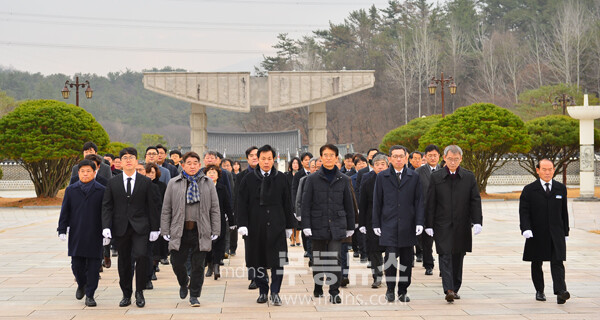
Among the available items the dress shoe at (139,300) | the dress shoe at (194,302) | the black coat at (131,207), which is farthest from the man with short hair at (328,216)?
the dress shoe at (139,300)

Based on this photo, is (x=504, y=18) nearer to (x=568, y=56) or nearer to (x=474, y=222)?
(x=568, y=56)

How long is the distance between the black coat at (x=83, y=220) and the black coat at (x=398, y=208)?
2922 millimetres

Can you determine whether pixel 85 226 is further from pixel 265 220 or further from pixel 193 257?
pixel 265 220

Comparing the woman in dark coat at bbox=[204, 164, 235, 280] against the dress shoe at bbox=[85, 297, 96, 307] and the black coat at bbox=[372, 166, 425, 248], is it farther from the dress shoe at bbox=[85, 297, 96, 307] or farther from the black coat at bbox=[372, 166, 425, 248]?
the black coat at bbox=[372, 166, 425, 248]

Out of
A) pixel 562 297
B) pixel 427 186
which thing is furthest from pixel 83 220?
pixel 562 297

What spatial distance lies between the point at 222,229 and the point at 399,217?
9.69 feet

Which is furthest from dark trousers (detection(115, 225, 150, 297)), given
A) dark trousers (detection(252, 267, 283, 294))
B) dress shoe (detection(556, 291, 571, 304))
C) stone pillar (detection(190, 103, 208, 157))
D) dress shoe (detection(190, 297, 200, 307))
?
stone pillar (detection(190, 103, 208, 157))

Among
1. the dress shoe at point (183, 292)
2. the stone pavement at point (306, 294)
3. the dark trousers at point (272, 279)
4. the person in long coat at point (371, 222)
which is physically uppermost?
the person in long coat at point (371, 222)

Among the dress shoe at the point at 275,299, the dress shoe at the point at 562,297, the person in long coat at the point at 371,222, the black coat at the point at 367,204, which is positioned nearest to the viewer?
the dress shoe at the point at 562,297

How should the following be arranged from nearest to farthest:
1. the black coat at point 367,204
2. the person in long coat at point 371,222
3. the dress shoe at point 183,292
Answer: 1. the dress shoe at point 183,292
2. the person in long coat at point 371,222
3. the black coat at point 367,204

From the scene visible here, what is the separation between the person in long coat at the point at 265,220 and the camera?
23.3 ft

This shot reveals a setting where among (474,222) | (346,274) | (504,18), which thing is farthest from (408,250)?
(504,18)

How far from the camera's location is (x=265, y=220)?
282 inches

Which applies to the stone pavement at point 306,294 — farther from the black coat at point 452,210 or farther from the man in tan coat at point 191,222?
the black coat at point 452,210
